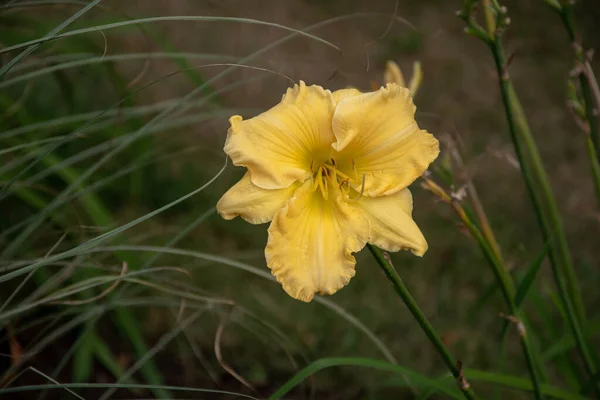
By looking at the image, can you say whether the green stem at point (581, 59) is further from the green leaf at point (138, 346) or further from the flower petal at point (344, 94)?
the green leaf at point (138, 346)

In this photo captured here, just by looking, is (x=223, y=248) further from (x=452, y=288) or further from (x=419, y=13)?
(x=419, y=13)

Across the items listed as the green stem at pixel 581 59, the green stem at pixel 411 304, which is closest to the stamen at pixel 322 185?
the green stem at pixel 411 304

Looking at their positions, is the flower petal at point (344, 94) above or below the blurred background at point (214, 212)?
above

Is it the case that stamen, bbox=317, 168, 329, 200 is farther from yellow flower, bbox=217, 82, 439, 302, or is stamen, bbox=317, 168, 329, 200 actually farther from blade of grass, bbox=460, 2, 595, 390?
blade of grass, bbox=460, 2, 595, 390

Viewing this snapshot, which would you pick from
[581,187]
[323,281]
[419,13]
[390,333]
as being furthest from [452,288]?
[419,13]

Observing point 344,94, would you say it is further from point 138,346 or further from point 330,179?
point 138,346

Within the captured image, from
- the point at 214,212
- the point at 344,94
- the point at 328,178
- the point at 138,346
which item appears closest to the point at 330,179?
the point at 328,178
